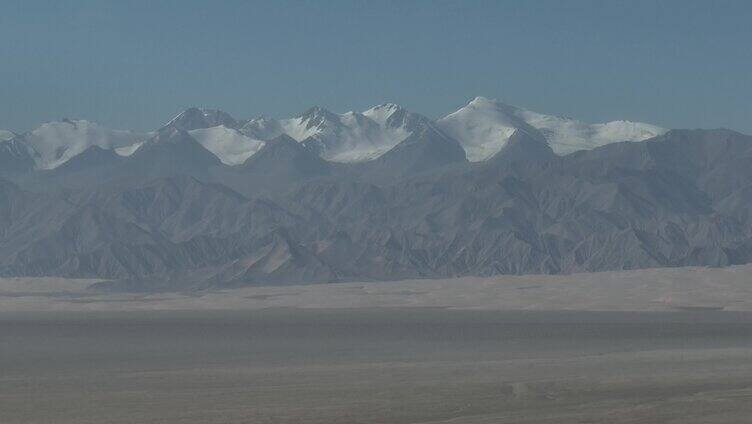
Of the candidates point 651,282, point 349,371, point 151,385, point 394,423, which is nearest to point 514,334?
point 349,371

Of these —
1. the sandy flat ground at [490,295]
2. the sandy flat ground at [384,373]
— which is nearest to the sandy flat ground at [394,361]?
the sandy flat ground at [384,373]

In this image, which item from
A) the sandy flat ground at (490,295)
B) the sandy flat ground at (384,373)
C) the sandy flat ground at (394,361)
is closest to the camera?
the sandy flat ground at (384,373)

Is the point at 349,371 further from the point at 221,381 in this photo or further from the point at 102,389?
the point at 102,389

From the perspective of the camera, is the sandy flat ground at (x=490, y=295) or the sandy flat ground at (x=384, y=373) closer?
the sandy flat ground at (x=384, y=373)

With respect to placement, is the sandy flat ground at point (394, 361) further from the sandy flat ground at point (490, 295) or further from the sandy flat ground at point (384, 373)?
the sandy flat ground at point (490, 295)

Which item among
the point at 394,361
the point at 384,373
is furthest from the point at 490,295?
the point at 384,373

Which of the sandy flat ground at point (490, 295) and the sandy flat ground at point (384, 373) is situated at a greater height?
the sandy flat ground at point (384, 373)

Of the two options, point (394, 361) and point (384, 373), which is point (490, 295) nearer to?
point (394, 361)

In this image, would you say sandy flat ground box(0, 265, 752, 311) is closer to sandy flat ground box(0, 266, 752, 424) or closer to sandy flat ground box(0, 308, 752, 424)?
sandy flat ground box(0, 266, 752, 424)

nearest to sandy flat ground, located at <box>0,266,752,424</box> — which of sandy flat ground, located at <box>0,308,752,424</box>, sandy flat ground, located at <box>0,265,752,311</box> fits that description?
sandy flat ground, located at <box>0,308,752,424</box>
